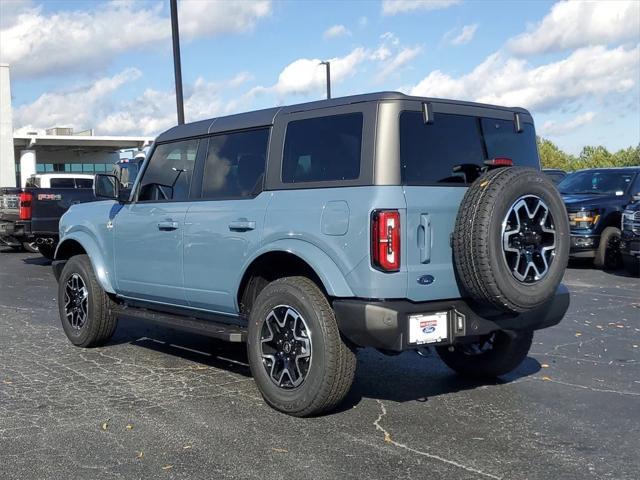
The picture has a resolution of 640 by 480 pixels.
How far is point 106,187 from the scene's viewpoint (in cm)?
689

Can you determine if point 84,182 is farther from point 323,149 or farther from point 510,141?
point 510,141

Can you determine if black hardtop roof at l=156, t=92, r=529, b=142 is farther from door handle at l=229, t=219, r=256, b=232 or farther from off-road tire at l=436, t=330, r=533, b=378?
off-road tire at l=436, t=330, r=533, b=378

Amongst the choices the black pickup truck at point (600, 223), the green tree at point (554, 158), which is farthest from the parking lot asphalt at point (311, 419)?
the green tree at point (554, 158)

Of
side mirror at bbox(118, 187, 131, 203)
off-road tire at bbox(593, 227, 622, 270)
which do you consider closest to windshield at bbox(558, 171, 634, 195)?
off-road tire at bbox(593, 227, 622, 270)

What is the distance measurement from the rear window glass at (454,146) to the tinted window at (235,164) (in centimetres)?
116

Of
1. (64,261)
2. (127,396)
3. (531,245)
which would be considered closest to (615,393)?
(531,245)

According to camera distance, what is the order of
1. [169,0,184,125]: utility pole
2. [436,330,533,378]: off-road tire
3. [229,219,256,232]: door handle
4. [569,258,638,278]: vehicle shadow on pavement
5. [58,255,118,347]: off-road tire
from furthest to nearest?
[169,0,184,125]: utility pole < [569,258,638,278]: vehicle shadow on pavement < [58,255,118,347]: off-road tire < [436,330,533,378]: off-road tire < [229,219,256,232]: door handle

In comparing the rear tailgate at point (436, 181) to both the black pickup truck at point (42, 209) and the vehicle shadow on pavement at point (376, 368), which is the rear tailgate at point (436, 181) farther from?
the black pickup truck at point (42, 209)

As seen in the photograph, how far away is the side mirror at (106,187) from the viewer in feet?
22.6

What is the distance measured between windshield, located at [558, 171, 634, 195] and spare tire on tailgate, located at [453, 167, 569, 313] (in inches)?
384

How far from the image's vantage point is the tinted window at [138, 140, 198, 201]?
6.29m

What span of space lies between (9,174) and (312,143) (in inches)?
1461

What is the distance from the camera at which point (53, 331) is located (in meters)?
8.27

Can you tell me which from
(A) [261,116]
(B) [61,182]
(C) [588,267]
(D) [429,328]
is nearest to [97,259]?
(A) [261,116]
